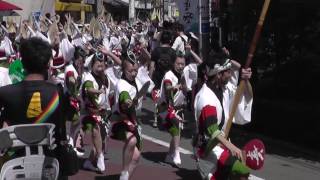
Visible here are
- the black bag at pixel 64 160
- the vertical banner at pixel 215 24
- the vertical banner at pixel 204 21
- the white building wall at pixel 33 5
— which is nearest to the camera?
the black bag at pixel 64 160

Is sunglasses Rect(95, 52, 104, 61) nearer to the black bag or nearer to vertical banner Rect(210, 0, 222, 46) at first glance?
the black bag

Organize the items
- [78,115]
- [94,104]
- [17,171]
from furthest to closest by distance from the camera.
Result: [78,115] → [94,104] → [17,171]

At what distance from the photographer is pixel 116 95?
6.42 metres

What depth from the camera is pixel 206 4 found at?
1147 cm

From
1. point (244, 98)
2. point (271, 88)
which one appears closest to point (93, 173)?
point (244, 98)

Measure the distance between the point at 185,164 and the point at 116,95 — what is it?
204 centimetres

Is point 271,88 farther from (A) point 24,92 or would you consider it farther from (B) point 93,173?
(A) point 24,92

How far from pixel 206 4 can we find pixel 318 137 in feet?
12.9

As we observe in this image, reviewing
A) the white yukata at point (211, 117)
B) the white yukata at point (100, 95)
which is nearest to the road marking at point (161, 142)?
the white yukata at point (100, 95)

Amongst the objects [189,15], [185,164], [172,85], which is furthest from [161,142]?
[189,15]

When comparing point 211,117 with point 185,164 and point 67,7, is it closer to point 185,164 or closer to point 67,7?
point 185,164

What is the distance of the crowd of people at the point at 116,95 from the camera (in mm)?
3859

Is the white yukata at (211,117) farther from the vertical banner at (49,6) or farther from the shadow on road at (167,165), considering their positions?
the vertical banner at (49,6)

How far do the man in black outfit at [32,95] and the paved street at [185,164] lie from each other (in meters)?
3.47
